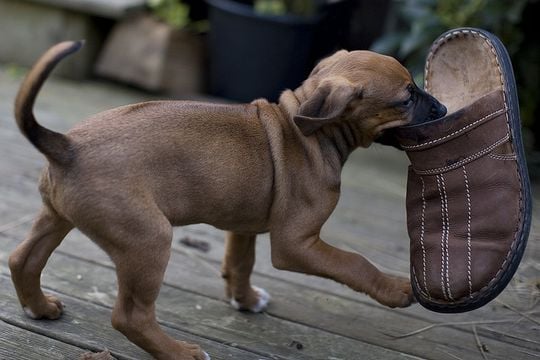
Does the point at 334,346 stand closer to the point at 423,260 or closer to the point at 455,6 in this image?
the point at 423,260

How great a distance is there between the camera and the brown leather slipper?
8.44 feet

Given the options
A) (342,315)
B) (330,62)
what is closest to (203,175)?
(330,62)

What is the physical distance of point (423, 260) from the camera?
271cm

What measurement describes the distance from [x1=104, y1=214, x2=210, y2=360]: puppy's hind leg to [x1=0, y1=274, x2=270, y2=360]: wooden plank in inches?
5.8

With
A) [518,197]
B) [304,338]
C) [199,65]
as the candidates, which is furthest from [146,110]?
[199,65]

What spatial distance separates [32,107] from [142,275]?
0.58 meters

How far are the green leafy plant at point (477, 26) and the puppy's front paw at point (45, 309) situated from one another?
2.71m

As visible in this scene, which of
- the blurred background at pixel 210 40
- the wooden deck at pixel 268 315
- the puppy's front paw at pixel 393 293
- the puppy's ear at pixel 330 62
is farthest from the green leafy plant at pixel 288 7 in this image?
the puppy's front paw at pixel 393 293

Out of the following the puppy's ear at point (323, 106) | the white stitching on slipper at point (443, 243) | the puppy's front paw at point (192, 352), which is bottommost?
the puppy's front paw at point (192, 352)

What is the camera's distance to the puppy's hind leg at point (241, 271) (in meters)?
3.07

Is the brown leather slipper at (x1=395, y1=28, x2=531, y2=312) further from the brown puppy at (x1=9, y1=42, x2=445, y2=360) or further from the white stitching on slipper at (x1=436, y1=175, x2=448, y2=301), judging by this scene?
the brown puppy at (x1=9, y1=42, x2=445, y2=360)

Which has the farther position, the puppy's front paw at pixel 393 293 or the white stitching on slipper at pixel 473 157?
the puppy's front paw at pixel 393 293

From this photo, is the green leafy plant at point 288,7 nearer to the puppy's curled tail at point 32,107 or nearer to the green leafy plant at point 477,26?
the green leafy plant at point 477,26

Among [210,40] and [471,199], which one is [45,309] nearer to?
[471,199]
